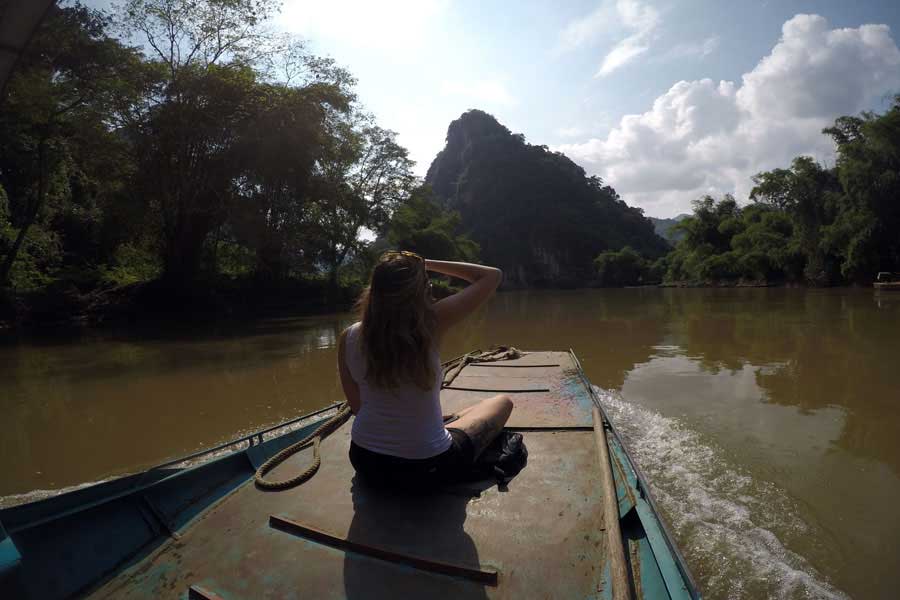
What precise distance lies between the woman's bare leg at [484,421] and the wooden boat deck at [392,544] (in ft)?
0.71

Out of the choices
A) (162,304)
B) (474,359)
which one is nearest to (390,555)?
(474,359)

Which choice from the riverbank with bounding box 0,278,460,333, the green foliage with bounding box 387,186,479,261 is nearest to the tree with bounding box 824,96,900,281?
the green foliage with bounding box 387,186,479,261

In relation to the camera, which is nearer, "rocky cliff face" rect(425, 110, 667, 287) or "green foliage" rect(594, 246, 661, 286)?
"green foliage" rect(594, 246, 661, 286)

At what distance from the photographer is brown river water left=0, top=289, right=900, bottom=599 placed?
2863 mm

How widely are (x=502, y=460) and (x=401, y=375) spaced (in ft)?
2.77

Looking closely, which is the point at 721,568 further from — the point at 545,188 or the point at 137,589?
the point at 545,188

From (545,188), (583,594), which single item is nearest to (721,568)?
(583,594)

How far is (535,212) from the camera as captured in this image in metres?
81.3

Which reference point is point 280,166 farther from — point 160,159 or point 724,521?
point 724,521

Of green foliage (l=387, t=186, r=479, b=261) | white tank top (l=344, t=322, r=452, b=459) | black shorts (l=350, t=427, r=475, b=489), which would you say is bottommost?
black shorts (l=350, t=427, r=475, b=489)

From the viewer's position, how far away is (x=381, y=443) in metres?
1.99

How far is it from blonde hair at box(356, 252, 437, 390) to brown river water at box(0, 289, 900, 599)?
2050mm

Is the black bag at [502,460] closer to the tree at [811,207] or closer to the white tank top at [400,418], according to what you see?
the white tank top at [400,418]

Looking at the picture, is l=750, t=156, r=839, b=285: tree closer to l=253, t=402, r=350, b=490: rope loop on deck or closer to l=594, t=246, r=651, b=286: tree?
l=594, t=246, r=651, b=286: tree
